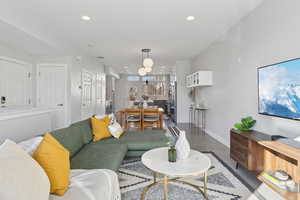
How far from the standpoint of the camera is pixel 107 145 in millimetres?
2480

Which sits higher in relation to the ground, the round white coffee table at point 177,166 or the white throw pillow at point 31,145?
the white throw pillow at point 31,145

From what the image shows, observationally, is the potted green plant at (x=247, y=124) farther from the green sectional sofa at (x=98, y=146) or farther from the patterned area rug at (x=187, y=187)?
the green sectional sofa at (x=98, y=146)

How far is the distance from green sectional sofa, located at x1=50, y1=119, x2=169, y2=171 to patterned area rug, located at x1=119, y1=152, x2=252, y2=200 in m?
0.30

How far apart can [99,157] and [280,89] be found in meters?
2.43

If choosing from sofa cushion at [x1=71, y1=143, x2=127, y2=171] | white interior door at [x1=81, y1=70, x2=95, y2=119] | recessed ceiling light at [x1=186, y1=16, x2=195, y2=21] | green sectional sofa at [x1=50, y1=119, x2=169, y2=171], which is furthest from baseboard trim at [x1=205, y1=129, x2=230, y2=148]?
white interior door at [x1=81, y1=70, x2=95, y2=119]

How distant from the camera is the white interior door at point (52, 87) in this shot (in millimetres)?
4887

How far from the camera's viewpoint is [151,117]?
4816 millimetres

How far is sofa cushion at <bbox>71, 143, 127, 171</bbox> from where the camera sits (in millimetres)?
1790

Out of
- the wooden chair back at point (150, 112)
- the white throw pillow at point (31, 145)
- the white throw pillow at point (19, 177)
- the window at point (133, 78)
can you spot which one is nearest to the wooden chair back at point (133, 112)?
the wooden chair back at point (150, 112)

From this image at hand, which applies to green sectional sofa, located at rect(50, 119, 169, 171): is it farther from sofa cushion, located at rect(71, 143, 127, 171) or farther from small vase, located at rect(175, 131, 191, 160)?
small vase, located at rect(175, 131, 191, 160)

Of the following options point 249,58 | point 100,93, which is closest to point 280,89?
point 249,58

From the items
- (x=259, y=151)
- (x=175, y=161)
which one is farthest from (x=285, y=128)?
(x=175, y=161)

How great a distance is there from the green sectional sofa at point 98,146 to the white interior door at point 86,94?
128 inches

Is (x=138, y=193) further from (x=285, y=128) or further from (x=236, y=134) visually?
(x=285, y=128)
